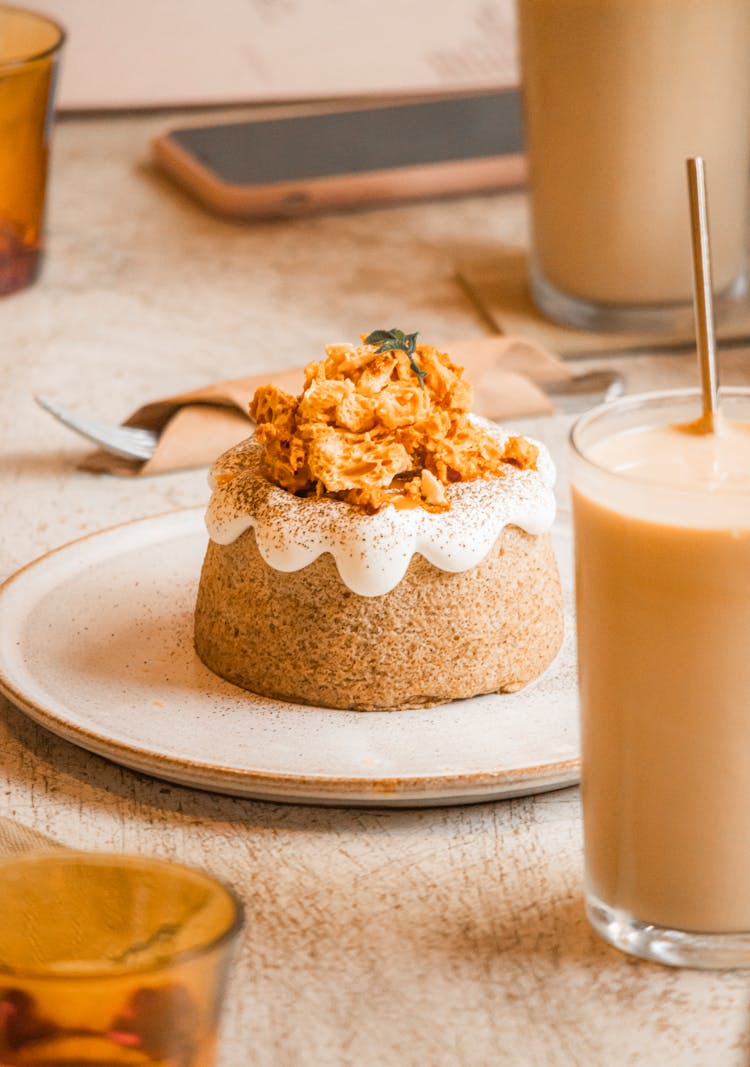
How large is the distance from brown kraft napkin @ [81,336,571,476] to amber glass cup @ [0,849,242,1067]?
2.58ft

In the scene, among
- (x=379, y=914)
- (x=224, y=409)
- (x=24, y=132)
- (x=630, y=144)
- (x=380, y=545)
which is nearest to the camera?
(x=379, y=914)

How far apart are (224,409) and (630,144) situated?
0.50 m

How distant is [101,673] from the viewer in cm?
99

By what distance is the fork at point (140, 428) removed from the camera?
138 cm

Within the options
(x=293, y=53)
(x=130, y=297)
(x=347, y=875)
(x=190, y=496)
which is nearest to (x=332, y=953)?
(x=347, y=875)

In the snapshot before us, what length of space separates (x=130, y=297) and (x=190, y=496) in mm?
625

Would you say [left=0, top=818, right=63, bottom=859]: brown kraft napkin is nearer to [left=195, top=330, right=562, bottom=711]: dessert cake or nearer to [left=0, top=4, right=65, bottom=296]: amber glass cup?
[left=195, top=330, right=562, bottom=711]: dessert cake

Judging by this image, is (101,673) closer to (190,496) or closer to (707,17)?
(190,496)

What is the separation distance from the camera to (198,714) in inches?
37.1

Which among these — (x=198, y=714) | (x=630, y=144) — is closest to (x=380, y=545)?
(x=198, y=714)

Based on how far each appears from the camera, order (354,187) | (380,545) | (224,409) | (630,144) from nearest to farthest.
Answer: (380,545), (224,409), (630,144), (354,187)

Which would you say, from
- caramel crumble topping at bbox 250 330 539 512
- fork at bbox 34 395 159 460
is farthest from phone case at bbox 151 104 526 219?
caramel crumble topping at bbox 250 330 539 512

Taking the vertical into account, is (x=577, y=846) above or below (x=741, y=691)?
below

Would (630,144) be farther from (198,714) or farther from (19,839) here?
(19,839)
